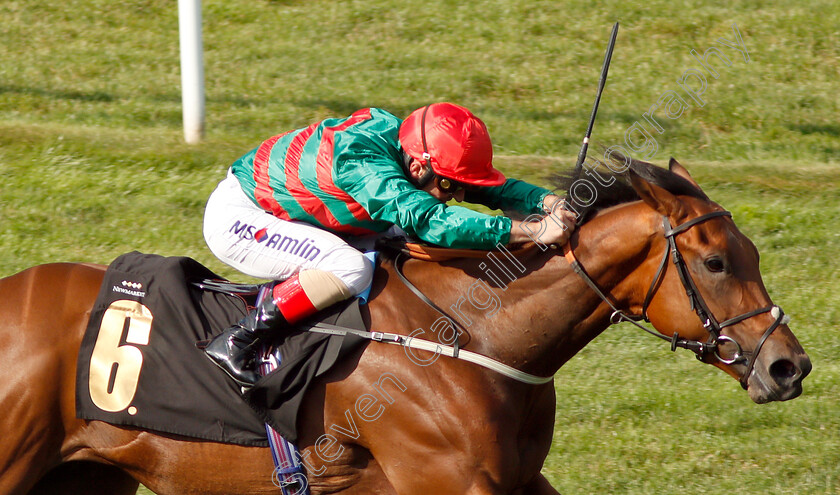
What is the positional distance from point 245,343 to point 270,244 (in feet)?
1.44

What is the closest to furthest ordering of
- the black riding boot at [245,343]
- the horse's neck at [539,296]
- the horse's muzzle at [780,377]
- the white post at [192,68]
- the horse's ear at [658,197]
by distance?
the horse's muzzle at [780,377], the horse's ear at [658,197], the horse's neck at [539,296], the black riding boot at [245,343], the white post at [192,68]

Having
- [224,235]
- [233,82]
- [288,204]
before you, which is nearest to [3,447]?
[224,235]

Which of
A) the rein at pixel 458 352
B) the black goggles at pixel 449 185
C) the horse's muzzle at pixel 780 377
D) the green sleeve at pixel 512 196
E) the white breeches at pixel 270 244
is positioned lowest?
the rein at pixel 458 352

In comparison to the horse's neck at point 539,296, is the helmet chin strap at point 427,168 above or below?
above

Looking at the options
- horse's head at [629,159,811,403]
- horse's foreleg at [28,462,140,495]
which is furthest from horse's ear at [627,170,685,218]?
horse's foreleg at [28,462,140,495]

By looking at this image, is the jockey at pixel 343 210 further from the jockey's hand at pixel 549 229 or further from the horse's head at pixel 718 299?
the horse's head at pixel 718 299

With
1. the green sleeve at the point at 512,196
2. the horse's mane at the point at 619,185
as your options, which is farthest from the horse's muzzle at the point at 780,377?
the green sleeve at the point at 512,196

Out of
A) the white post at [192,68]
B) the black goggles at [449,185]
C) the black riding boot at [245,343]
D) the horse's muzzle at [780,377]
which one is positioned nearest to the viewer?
the horse's muzzle at [780,377]

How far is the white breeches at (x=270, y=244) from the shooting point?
350 cm

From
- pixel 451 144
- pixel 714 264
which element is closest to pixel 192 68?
pixel 451 144

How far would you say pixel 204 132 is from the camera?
8.80 meters

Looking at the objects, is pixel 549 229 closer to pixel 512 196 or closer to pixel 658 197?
pixel 658 197

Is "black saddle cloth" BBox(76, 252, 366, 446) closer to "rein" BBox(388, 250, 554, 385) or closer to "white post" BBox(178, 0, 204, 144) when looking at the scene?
"rein" BBox(388, 250, 554, 385)

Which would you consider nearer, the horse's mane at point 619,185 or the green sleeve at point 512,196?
the horse's mane at point 619,185
